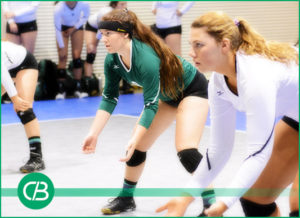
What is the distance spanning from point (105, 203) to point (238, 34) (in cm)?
197

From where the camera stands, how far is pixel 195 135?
3.51 m

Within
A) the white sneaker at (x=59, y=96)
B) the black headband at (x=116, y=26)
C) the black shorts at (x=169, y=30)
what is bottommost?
the white sneaker at (x=59, y=96)

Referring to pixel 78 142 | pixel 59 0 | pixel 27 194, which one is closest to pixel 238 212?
pixel 27 194

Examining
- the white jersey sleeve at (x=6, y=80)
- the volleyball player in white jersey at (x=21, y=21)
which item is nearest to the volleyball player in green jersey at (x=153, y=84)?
the white jersey sleeve at (x=6, y=80)

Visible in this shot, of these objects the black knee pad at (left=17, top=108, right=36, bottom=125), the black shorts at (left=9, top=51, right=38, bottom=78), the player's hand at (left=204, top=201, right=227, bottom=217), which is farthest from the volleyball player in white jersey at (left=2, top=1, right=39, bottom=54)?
the player's hand at (left=204, top=201, right=227, bottom=217)

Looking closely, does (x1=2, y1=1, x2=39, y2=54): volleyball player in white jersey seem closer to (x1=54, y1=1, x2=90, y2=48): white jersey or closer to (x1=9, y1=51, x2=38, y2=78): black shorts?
(x1=54, y1=1, x2=90, y2=48): white jersey

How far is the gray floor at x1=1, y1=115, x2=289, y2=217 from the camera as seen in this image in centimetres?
392

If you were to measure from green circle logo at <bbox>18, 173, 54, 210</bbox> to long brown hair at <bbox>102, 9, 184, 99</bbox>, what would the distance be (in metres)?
0.91

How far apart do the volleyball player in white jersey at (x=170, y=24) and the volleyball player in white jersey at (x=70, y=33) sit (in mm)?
1107

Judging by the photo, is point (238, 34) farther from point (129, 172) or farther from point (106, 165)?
point (106, 165)

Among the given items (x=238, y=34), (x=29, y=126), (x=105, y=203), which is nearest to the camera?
(x=238, y=34)

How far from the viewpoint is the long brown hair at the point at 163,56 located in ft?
11.6

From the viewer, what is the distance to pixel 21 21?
8.69 meters

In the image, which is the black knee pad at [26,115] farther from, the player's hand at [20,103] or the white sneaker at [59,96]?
the white sneaker at [59,96]
